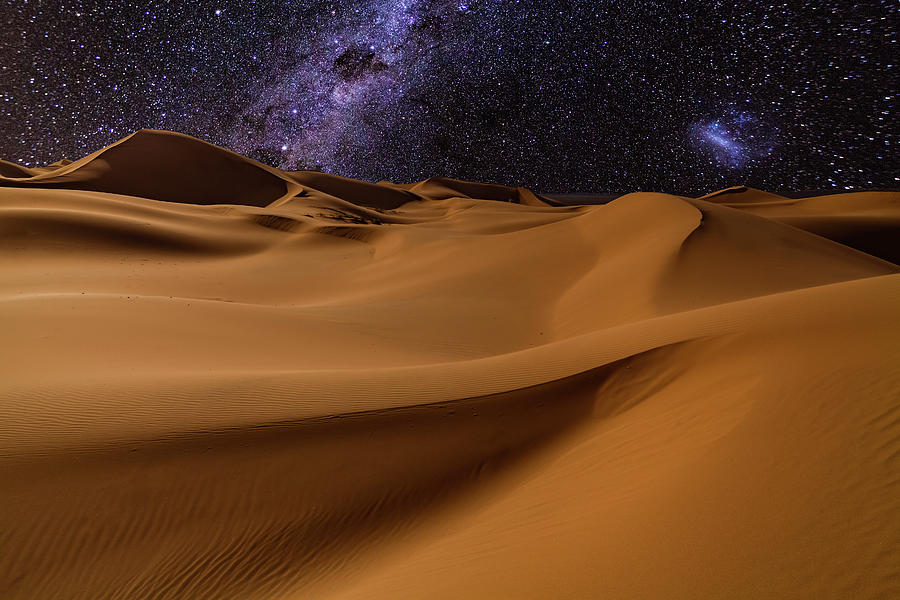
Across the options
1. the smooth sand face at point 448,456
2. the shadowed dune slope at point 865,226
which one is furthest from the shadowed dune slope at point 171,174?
the shadowed dune slope at point 865,226

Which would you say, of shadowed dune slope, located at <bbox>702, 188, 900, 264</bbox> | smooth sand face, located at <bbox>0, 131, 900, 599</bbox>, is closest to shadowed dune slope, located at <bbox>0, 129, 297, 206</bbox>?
smooth sand face, located at <bbox>0, 131, 900, 599</bbox>

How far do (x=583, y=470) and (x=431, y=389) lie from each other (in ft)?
4.50

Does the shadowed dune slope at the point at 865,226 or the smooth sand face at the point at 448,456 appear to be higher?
the shadowed dune slope at the point at 865,226

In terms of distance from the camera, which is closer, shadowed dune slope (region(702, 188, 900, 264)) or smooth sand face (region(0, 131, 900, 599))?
smooth sand face (region(0, 131, 900, 599))

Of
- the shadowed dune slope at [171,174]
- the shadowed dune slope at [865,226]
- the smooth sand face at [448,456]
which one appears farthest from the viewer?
the shadowed dune slope at [171,174]

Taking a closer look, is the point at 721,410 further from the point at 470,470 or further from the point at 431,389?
the point at 431,389

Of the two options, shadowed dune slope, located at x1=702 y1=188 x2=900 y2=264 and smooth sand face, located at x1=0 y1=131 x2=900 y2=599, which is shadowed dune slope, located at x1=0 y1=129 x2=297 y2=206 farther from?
shadowed dune slope, located at x1=702 y1=188 x2=900 y2=264

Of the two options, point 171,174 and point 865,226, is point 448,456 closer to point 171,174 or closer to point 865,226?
point 865,226

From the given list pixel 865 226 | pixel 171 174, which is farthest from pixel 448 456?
pixel 171 174

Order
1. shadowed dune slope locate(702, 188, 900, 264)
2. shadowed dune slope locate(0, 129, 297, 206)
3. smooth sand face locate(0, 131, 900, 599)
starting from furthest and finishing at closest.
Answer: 1. shadowed dune slope locate(0, 129, 297, 206)
2. shadowed dune slope locate(702, 188, 900, 264)
3. smooth sand face locate(0, 131, 900, 599)

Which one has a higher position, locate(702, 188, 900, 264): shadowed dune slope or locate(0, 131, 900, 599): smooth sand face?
locate(702, 188, 900, 264): shadowed dune slope

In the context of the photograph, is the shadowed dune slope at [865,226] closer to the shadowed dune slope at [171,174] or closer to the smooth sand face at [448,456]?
the smooth sand face at [448,456]

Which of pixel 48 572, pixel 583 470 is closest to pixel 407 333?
pixel 583 470

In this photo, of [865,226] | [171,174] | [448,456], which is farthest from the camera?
[171,174]
